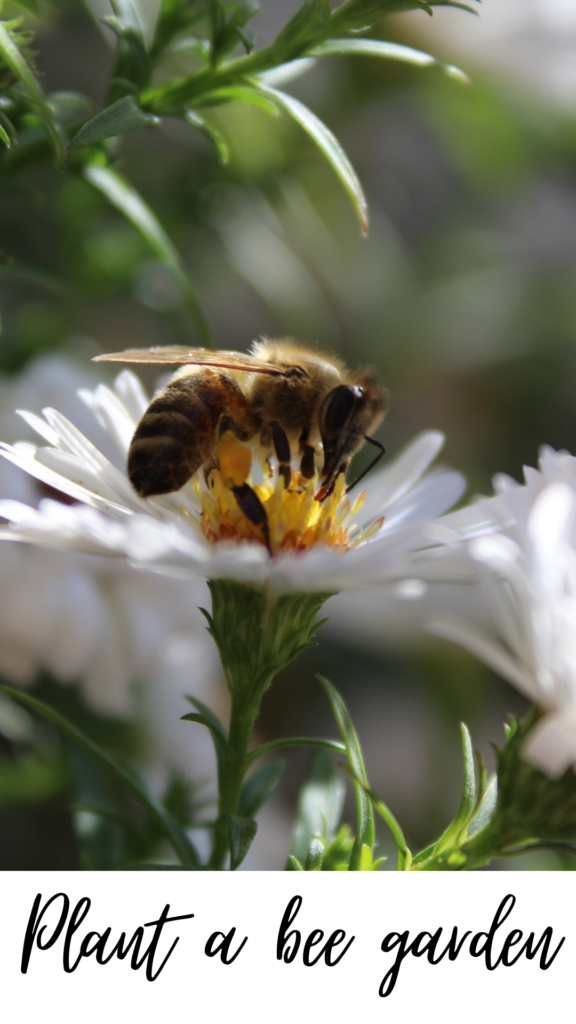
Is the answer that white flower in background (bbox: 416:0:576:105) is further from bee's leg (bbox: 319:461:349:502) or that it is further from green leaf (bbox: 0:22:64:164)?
green leaf (bbox: 0:22:64:164)

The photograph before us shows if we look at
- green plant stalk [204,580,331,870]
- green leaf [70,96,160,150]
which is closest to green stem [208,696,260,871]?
green plant stalk [204,580,331,870]

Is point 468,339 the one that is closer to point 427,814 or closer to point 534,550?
point 427,814

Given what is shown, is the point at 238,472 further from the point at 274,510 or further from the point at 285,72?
the point at 285,72

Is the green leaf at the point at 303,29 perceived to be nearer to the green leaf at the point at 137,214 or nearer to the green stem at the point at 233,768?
the green leaf at the point at 137,214

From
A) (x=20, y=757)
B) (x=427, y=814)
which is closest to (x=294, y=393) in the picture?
(x=20, y=757)

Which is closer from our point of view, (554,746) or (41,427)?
(554,746)

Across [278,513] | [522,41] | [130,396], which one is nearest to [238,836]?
[278,513]

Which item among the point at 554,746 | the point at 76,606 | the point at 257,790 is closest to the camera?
the point at 554,746
